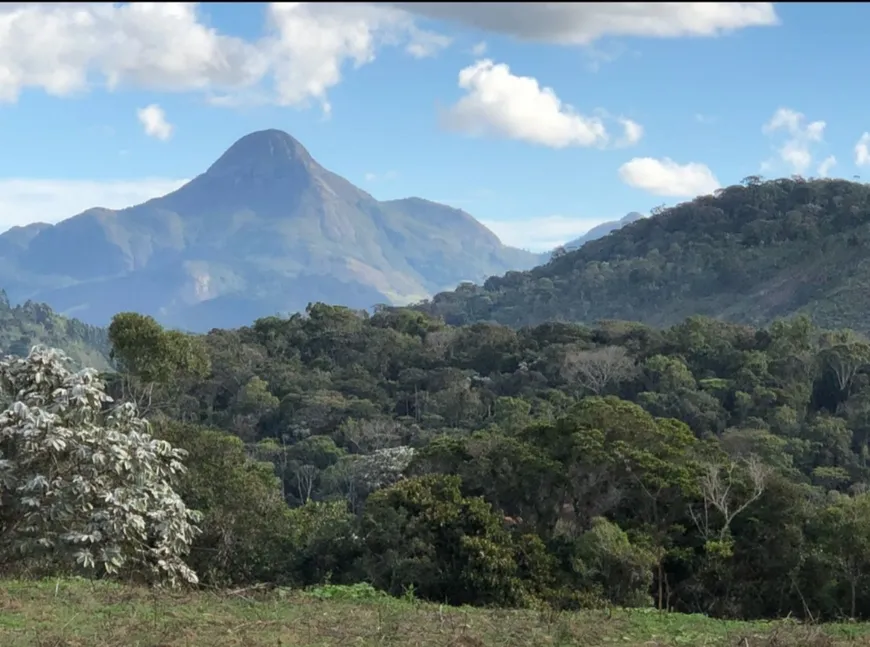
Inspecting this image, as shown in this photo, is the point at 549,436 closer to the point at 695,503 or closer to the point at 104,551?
the point at 695,503

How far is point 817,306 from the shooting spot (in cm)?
6259

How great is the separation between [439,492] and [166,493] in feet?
16.9

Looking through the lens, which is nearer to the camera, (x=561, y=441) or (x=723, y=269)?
(x=561, y=441)

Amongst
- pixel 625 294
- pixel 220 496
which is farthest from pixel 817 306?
pixel 220 496

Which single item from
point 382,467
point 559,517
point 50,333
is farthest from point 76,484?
point 50,333

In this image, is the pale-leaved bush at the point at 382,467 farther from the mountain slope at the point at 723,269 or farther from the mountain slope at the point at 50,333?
the mountain slope at the point at 50,333

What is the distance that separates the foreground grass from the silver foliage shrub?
66.9 inches

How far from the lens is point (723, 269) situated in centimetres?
8062

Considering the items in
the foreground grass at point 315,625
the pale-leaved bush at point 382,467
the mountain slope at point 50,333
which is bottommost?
the pale-leaved bush at point 382,467

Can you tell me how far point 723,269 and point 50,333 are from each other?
75.0 metres

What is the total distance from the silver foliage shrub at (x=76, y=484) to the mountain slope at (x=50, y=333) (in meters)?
91.7

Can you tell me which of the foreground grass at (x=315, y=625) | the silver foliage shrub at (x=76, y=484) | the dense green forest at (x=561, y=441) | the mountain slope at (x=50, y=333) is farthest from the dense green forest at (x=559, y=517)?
the mountain slope at (x=50, y=333)

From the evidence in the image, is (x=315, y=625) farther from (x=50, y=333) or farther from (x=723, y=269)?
(x=50, y=333)

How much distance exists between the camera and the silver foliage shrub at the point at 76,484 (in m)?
9.56
